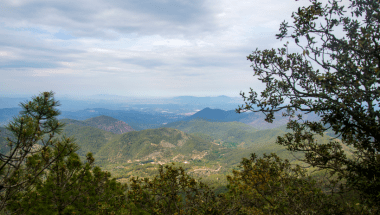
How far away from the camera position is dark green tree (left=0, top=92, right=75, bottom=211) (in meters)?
4.50

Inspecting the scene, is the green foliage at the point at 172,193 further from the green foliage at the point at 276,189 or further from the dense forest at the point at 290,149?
the green foliage at the point at 276,189

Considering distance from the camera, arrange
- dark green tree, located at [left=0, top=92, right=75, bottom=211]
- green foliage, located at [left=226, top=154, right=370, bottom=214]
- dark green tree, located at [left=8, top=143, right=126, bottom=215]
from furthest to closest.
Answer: green foliage, located at [left=226, top=154, right=370, bottom=214]
dark green tree, located at [left=8, top=143, right=126, bottom=215]
dark green tree, located at [left=0, top=92, right=75, bottom=211]

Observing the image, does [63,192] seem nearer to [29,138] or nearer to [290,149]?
[29,138]

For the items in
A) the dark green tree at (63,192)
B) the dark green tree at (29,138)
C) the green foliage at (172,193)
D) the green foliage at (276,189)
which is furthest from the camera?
the green foliage at (276,189)

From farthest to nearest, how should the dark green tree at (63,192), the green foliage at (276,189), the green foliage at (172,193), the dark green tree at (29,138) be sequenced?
the green foliage at (276,189) < the green foliage at (172,193) < the dark green tree at (63,192) < the dark green tree at (29,138)

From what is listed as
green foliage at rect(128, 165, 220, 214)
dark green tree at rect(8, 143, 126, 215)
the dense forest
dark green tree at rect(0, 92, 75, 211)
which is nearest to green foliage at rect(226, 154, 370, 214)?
the dense forest

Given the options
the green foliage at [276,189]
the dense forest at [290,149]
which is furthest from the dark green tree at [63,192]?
the green foliage at [276,189]

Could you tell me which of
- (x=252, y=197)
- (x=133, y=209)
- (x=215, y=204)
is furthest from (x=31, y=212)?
(x=252, y=197)

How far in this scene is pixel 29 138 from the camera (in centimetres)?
478

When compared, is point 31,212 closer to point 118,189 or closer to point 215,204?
point 118,189

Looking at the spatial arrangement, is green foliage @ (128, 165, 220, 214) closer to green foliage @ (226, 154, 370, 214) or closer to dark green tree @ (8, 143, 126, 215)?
dark green tree @ (8, 143, 126, 215)

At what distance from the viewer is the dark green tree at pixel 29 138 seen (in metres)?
4.50

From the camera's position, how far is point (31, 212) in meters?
6.27

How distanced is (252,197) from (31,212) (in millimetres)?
9505
